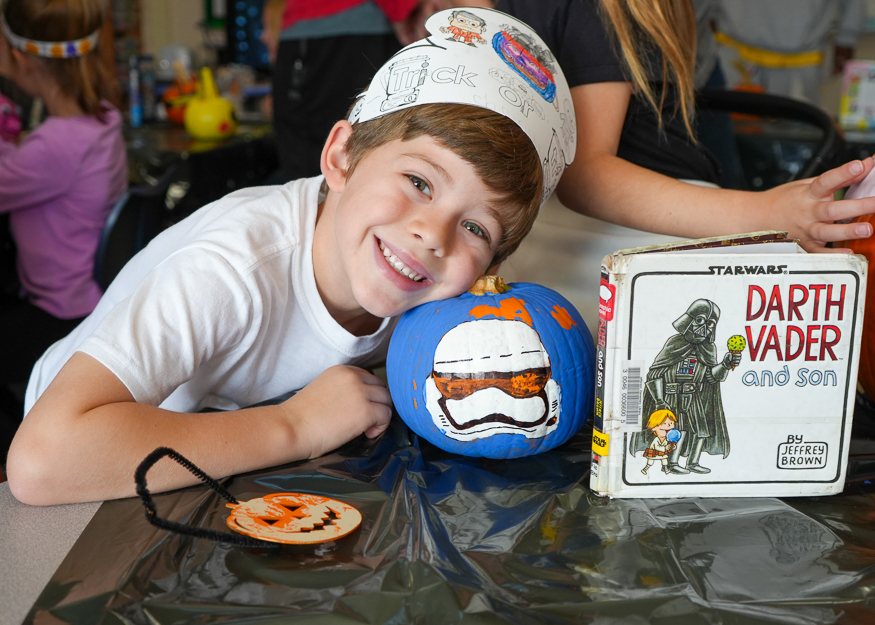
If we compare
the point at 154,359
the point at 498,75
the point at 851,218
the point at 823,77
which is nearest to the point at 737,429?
the point at 851,218

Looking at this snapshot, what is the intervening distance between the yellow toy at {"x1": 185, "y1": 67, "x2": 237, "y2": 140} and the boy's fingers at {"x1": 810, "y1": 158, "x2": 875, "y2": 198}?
Answer: 8.64 feet

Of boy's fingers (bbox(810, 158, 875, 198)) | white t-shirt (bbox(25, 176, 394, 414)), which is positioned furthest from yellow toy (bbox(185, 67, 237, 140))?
boy's fingers (bbox(810, 158, 875, 198))

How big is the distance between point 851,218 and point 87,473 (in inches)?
34.6

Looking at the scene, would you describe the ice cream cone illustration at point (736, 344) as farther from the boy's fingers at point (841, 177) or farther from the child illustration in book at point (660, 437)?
the boy's fingers at point (841, 177)

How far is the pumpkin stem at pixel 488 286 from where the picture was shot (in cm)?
84

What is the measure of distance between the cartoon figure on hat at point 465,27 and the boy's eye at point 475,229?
214 millimetres

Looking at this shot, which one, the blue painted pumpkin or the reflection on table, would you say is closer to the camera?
the reflection on table

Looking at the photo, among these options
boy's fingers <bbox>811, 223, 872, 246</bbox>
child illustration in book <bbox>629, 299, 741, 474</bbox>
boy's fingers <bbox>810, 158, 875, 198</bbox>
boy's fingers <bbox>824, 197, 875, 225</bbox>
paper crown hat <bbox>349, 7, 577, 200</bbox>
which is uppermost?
paper crown hat <bbox>349, 7, 577, 200</bbox>

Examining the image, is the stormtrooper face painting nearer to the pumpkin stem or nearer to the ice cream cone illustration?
the pumpkin stem

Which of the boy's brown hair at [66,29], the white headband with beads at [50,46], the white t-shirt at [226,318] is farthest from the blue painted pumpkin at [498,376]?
the white headband with beads at [50,46]

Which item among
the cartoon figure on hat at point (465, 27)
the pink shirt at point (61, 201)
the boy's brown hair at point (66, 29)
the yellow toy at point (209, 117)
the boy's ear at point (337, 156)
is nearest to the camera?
the cartoon figure on hat at point (465, 27)

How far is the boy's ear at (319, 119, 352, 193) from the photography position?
101cm

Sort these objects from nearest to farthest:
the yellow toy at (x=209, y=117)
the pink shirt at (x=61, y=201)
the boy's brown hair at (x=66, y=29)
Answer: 1. the pink shirt at (x=61, y=201)
2. the boy's brown hair at (x=66, y=29)
3. the yellow toy at (x=209, y=117)

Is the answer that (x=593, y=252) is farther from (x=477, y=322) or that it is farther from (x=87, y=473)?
(x=87, y=473)
